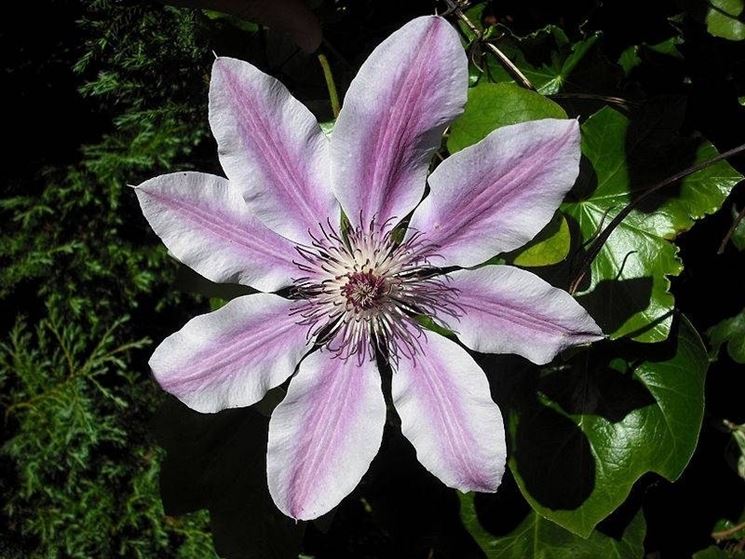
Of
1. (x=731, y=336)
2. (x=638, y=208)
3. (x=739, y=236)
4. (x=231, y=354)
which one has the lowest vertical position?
(x=731, y=336)

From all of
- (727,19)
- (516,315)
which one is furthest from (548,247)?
(727,19)

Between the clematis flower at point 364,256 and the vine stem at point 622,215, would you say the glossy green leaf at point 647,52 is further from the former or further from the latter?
the clematis flower at point 364,256

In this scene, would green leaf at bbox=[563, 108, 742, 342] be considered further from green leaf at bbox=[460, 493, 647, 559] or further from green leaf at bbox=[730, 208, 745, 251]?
green leaf at bbox=[460, 493, 647, 559]

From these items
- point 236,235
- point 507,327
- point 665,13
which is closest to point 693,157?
point 665,13

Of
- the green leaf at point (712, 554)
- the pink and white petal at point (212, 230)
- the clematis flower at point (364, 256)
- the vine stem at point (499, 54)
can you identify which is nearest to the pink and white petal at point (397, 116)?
the clematis flower at point (364, 256)

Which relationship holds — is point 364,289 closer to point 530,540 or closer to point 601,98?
point 601,98

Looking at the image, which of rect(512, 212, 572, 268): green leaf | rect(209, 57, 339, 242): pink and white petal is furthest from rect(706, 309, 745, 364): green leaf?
rect(209, 57, 339, 242): pink and white petal

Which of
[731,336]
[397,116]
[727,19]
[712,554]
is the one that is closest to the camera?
[397,116]
